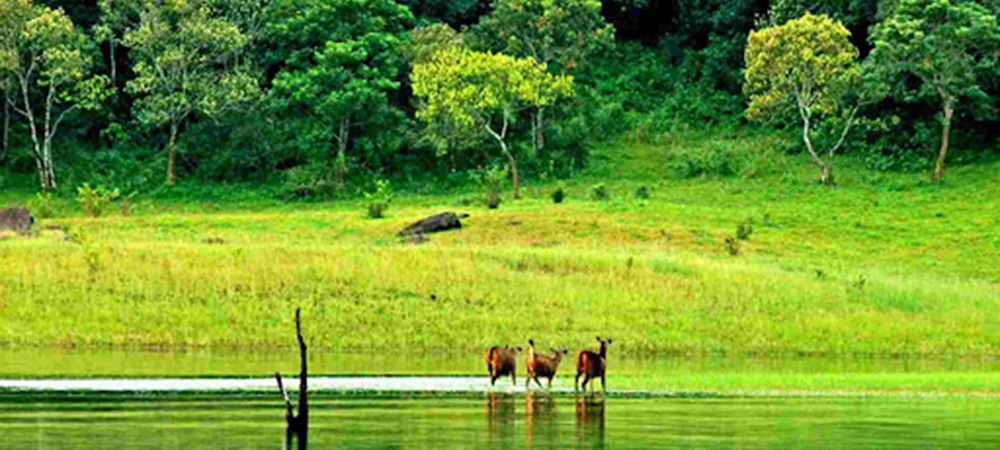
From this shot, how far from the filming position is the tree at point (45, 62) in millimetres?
83750

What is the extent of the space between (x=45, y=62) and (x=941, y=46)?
44.1 meters

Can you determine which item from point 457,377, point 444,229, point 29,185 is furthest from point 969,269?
point 29,185

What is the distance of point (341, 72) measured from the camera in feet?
285

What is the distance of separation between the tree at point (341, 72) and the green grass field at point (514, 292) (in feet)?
79.9

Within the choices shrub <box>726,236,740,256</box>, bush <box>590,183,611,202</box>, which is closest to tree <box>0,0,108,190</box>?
bush <box>590,183,611,202</box>

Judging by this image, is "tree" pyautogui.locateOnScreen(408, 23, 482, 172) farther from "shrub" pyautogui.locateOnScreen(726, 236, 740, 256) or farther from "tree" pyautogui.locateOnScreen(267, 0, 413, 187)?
"shrub" pyautogui.locateOnScreen(726, 236, 740, 256)

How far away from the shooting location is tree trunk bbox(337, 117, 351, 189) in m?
85.9

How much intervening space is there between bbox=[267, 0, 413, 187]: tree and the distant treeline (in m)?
0.13

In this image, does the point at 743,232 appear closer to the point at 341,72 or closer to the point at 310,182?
the point at 310,182

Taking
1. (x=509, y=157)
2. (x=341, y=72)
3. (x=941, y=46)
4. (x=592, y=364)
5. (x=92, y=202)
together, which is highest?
(x=941, y=46)

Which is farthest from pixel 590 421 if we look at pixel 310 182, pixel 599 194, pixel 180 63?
pixel 180 63

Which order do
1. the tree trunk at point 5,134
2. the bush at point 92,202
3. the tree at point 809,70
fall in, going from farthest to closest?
the tree trunk at point 5,134 → the tree at point 809,70 → the bush at point 92,202

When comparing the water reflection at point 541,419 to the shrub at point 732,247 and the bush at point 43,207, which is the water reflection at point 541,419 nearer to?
the shrub at point 732,247

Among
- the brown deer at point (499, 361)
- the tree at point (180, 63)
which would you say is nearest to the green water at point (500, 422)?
the brown deer at point (499, 361)
